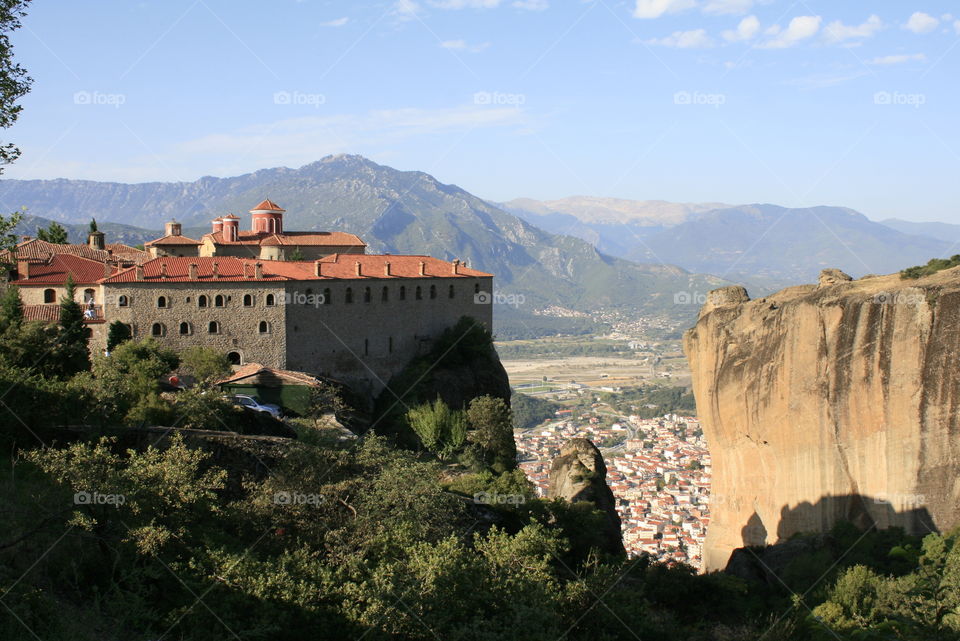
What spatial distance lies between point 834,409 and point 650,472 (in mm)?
72022

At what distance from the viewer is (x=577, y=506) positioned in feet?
95.7

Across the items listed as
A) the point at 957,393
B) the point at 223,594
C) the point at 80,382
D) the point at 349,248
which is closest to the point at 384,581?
the point at 223,594

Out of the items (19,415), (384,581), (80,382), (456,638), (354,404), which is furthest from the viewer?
(354,404)

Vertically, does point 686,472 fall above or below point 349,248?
below

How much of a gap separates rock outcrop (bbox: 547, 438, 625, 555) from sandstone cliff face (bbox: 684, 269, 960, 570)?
5552 mm

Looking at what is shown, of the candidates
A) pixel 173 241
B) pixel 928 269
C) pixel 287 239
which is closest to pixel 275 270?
pixel 287 239

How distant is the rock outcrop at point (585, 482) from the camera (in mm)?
34469

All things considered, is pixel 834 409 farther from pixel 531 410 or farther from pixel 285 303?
pixel 531 410

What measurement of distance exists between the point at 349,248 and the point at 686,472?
55.8 m

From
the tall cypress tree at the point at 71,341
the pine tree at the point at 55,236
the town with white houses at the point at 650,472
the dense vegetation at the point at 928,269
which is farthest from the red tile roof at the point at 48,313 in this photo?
the dense vegetation at the point at 928,269

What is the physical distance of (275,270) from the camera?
48938 millimetres

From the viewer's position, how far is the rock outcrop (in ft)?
113

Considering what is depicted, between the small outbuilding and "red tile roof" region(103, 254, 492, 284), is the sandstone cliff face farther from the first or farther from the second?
"red tile roof" region(103, 254, 492, 284)

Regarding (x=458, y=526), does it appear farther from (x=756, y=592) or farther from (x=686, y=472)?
(x=686, y=472)
